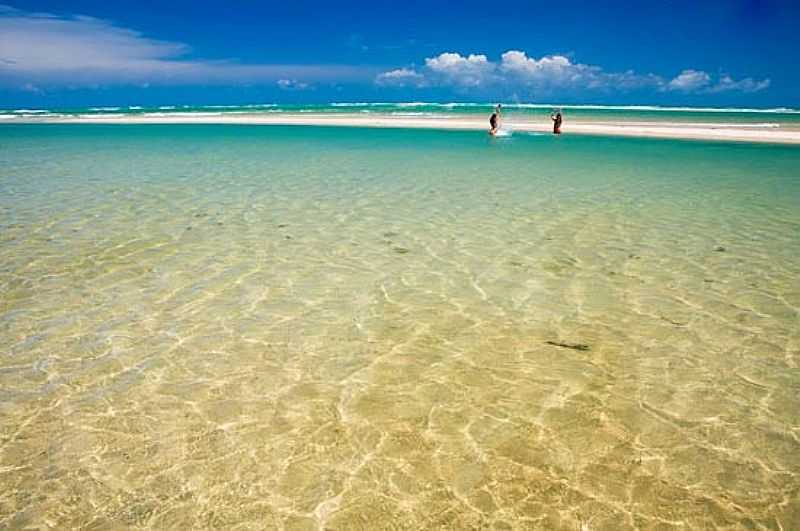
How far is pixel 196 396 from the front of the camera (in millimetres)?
4477

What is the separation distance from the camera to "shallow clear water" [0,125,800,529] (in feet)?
11.1

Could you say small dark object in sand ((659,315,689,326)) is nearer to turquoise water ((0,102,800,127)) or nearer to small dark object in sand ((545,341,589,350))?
small dark object in sand ((545,341,589,350))

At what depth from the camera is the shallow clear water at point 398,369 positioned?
11.1ft

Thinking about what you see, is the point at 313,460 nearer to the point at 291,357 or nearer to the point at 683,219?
the point at 291,357

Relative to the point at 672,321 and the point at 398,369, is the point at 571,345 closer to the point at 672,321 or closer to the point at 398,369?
the point at 672,321

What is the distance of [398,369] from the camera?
16.4 ft

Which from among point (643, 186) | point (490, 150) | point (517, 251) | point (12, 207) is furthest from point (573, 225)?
point (490, 150)

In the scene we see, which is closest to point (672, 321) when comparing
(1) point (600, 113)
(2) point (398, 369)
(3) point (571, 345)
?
(3) point (571, 345)

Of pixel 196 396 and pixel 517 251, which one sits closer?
pixel 196 396

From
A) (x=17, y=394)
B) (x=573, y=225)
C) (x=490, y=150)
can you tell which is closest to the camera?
(x=17, y=394)

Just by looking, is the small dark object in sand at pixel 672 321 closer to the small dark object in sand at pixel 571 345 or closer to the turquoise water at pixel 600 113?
the small dark object in sand at pixel 571 345

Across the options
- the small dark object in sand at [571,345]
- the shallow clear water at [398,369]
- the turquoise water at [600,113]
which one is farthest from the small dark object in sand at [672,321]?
the turquoise water at [600,113]

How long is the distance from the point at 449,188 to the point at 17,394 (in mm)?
11751

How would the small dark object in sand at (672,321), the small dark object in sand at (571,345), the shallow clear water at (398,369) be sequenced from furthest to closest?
the small dark object in sand at (672,321)
the small dark object in sand at (571,345)
the shallow clear water at (398,369)
